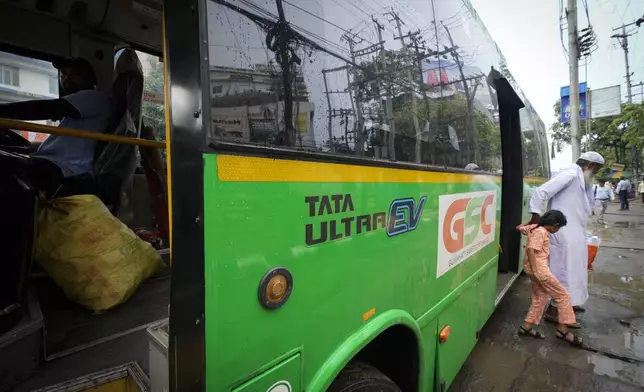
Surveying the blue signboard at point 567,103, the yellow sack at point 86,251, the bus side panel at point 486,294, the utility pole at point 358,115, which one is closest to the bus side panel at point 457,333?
the bus side panel at point 486,294

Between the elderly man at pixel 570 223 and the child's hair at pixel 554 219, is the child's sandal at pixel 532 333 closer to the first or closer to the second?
the elderly man at pixel 570 223

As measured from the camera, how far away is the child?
375 centimetres

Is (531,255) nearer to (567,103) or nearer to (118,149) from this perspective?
(118,149)

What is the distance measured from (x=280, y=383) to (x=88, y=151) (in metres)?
2.17

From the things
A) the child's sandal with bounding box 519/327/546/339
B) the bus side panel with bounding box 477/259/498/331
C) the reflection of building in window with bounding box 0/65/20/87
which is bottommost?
the child's sandal with bounding box 519/327/546/339

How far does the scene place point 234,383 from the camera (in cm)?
102

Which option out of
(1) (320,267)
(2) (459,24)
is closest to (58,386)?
(1) (320,267)

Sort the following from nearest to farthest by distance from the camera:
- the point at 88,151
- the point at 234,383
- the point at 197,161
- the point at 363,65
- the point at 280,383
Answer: the point at 197,161 → the point at 234,383 → the point at 280,383 → the point at 363,65 → the point at 88,151

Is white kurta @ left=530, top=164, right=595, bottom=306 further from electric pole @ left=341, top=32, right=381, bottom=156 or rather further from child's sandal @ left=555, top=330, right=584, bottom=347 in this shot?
electric pole @ left=341, top=32, right=381, bottom=156

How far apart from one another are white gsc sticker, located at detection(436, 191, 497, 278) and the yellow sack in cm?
200

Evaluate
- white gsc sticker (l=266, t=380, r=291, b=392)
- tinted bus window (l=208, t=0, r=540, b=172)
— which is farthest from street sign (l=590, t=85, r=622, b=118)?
white gsc sticker (l=266, t=380, r=291, b=392)

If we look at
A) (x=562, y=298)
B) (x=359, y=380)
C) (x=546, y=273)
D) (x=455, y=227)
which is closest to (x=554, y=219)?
(x=546, y=273)

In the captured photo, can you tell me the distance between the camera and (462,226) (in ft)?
8.51

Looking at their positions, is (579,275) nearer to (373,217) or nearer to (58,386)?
(373,217)
